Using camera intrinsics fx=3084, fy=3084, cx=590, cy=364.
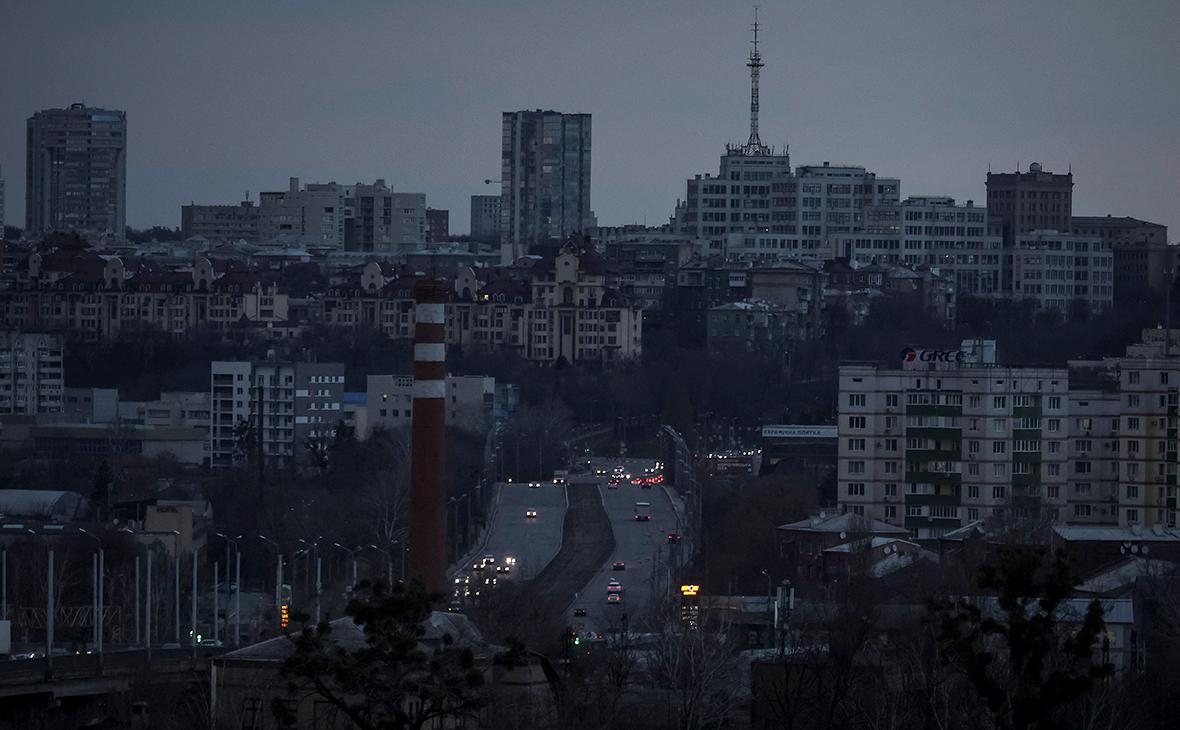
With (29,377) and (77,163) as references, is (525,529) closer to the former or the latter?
(29,377)

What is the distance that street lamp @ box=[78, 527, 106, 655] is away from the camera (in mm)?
16922

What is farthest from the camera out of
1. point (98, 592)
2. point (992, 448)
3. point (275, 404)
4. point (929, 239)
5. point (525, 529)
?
point (929, 239)

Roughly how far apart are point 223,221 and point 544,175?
794cm

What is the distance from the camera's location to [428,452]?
68.9 ft

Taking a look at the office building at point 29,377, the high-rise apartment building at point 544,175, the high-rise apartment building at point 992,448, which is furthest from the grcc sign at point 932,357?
the high-rise apartment building at point 544,175

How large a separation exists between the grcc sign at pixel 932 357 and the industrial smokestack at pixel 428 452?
5205 millimetres

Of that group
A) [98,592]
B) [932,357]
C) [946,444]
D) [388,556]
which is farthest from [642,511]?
[98,592]

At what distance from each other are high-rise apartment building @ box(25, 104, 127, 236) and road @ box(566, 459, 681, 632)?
4108 centimetres

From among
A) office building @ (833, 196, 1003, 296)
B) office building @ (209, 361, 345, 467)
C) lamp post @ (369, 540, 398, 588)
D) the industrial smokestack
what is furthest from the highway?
office building @ (833, 196, 1003, 296)

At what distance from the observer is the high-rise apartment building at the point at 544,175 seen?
229 feet

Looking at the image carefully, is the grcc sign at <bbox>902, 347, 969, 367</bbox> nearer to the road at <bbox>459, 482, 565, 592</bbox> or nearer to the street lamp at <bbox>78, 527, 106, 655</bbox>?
the road at <bbox>459, 482, 565, 592</bbox>

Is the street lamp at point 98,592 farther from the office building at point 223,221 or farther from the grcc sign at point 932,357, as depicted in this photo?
the office building at point 223,221

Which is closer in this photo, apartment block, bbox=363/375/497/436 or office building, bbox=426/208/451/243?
apartment block, bbox=363/375/497/436

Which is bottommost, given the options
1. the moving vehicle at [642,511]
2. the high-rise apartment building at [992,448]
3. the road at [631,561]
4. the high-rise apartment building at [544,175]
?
the road at [631,561]
